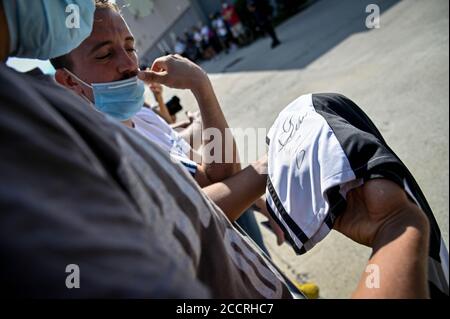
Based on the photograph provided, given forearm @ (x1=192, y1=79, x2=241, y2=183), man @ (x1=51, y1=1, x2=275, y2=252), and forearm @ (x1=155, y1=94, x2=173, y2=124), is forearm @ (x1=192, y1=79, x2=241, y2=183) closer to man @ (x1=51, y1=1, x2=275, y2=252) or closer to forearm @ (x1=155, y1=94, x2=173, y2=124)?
man @ (x1=51, y1=1, x2=275, y2=252)

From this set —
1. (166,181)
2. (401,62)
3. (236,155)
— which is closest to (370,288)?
(166,181)

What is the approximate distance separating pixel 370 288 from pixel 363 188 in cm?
20

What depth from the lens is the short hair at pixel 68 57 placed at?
1368mm

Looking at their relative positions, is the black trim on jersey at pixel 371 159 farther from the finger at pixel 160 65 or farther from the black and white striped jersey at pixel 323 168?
the finger at pixel 160 65

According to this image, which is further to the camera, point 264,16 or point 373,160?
point 264,16

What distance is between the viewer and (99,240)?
1.24ft

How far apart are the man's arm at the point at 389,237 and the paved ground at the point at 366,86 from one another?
4.05 feet

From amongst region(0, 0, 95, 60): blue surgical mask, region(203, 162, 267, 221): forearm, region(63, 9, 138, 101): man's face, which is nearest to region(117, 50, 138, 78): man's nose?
region(63, 9, 138, 101): man's face

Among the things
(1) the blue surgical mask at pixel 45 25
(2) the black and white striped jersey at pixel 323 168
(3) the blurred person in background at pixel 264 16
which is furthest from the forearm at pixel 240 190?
(3) the blurred person in background at pixel 264 16

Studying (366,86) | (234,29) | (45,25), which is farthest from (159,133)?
(234,29)

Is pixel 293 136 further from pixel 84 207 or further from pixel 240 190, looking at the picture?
pixel 84 207

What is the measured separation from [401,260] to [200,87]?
3.00ft

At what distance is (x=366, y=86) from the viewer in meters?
4.18

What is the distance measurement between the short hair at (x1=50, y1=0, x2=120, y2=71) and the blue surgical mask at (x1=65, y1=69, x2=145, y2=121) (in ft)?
0.13
